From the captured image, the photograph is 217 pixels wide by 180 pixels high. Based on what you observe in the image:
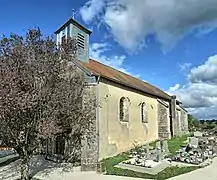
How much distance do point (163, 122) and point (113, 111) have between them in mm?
11893

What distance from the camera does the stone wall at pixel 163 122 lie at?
31.0m

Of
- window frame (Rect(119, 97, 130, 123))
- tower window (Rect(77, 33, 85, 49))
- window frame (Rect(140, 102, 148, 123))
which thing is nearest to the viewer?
tower window (Rect(77, 33, 85, 49))

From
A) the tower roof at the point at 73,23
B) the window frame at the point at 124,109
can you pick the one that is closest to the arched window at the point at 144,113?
the window frame at the point at 124,109

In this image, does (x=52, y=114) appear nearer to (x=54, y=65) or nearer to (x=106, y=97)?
(x=54, y=65)

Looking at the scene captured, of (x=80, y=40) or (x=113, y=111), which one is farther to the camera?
(x=80, y=40)

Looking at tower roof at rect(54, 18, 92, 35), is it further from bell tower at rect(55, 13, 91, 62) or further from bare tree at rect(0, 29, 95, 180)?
bare tree at rect(0, 29, 95, 180)

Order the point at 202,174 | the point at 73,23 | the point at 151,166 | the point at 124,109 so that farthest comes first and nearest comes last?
the point at 124,109 → the point at 73,23 → the point at 151,166 → the point at 202,174

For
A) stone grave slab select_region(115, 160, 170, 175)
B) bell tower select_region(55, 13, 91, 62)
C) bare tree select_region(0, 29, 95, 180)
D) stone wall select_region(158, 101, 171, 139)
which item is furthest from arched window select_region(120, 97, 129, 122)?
bare tree select_region(0, 29, 95, 180)

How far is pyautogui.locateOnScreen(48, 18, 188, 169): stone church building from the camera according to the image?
61.5ft

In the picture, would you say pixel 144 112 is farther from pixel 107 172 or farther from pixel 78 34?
pixel 107 172

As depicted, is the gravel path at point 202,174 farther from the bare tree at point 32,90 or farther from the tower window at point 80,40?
the tower window at point 80,40

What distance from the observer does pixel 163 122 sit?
31.3 meters

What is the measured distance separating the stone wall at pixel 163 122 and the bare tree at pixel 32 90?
18.4 m

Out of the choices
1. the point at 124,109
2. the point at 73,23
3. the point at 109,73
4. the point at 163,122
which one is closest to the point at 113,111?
the point at 124,109
